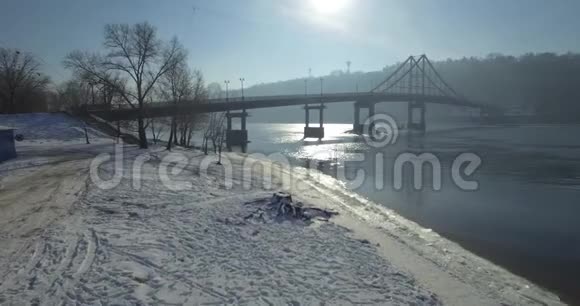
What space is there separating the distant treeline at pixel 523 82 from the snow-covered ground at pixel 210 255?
10984cm

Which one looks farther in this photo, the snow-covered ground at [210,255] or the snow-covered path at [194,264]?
the snow-covered ground at [210,255]

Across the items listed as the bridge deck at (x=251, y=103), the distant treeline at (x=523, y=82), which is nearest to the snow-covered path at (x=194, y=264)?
the bridge deck at (x=251, y=103)

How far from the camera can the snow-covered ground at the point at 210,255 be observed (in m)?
6.96

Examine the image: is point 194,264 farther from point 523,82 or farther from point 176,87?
point 523,82

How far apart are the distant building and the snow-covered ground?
20.6 ft

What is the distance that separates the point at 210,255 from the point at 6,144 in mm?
17770

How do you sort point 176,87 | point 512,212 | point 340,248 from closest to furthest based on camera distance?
1. point 340,248
2. point 512,212
3. point 176,87

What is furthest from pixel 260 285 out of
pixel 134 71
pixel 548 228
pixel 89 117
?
pixel 89 117

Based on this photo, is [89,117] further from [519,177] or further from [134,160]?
[519,177]

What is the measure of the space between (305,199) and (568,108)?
114 meters

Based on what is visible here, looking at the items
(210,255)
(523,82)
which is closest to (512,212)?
(210,255)

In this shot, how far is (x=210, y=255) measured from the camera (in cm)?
894

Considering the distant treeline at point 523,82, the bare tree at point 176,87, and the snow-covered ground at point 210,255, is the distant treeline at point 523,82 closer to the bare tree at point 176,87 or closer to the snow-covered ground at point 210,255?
the bare tree at point 176,87

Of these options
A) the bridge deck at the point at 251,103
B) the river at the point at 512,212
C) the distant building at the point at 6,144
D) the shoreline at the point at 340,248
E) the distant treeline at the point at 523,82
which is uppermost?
the distant treeline at the point at 523,82
